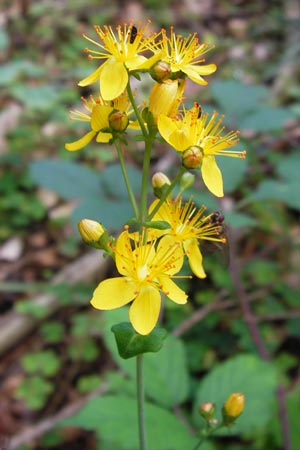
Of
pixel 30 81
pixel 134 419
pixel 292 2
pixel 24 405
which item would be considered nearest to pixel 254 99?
pixel 134 419

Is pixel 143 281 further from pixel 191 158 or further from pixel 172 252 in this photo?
pixel 191 158

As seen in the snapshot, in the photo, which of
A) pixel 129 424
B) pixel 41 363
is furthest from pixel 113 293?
pixel 41 363

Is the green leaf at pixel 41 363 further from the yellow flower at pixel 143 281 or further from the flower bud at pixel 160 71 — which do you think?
the flower bud at pixel 160 71

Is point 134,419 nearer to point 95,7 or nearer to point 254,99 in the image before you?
point 254,99

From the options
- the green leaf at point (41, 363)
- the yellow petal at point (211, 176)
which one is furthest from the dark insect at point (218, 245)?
the green leaf at point (41, 363)

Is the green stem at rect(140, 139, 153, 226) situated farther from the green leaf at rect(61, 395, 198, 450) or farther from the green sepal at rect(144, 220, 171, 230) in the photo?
A: the green leaf at rect(61, 395, 198, 450)

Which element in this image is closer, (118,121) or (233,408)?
(118,121)
